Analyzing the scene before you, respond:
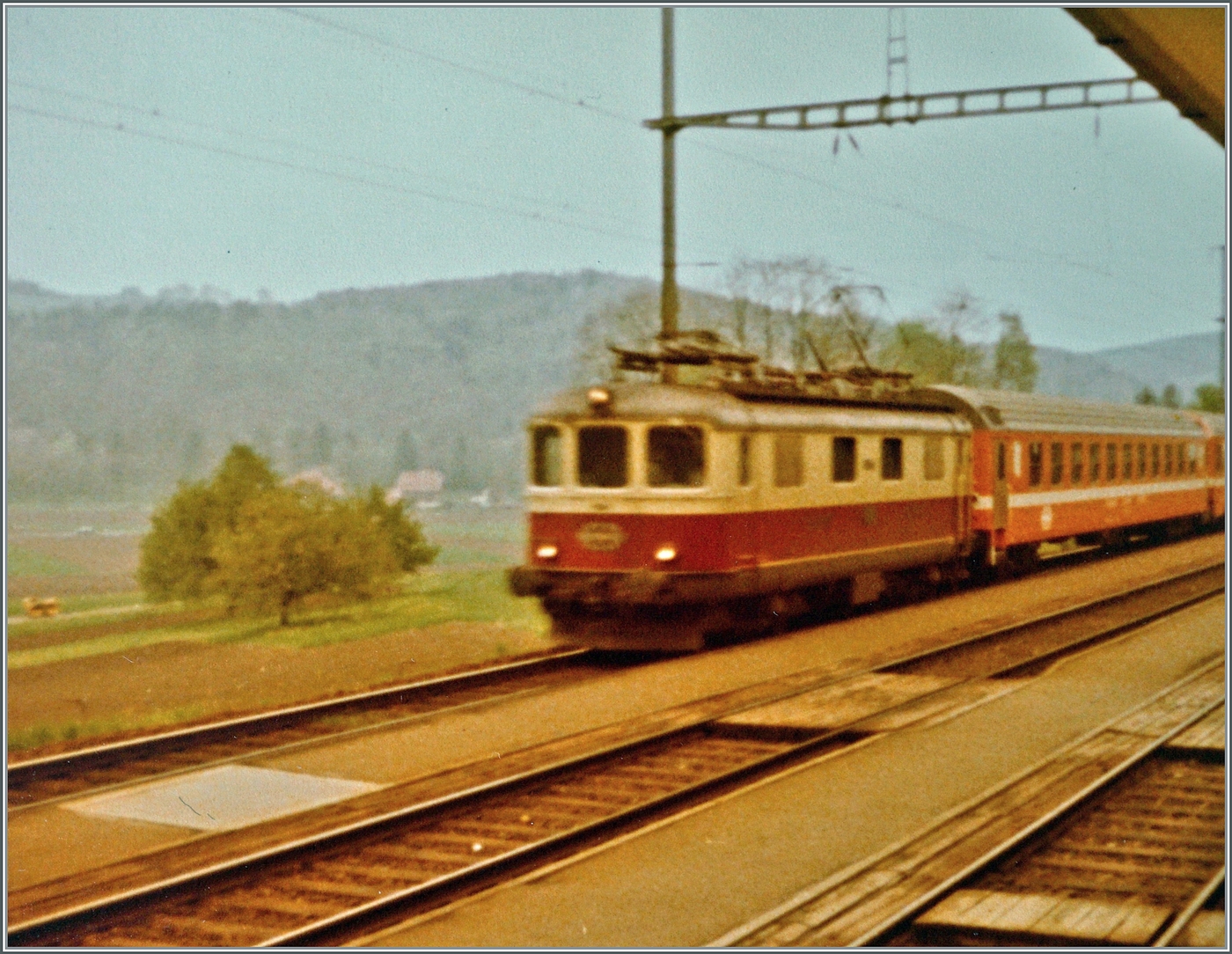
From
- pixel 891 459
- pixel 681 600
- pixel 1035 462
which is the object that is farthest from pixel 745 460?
pixel 1035 462

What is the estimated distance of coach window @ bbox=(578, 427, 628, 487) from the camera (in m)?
14.9

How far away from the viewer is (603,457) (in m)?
15.0

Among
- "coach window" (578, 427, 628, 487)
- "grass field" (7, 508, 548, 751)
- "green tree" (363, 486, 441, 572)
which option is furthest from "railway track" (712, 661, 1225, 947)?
"green tree" (363, 486, 441, 572)

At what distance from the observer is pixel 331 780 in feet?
31.1

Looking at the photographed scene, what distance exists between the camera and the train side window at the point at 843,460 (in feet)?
55.4

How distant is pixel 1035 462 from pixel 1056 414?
1772mm

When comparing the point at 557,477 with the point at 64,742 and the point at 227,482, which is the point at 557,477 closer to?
the point at 64,742

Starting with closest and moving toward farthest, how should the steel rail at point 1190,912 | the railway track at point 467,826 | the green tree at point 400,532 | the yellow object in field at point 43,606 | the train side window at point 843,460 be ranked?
the steel rail at point 1190,912, the railway track at point 467,826, the train side window at point 843,460, the yellow object in field at point 43,606, the green tree at point 400,532

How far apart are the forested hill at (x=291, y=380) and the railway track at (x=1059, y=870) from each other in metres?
5.97

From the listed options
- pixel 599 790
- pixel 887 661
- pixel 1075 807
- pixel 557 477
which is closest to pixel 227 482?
pixel 557 477

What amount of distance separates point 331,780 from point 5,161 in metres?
4.79

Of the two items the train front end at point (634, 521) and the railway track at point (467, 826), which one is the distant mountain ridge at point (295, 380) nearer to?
the train front end at point (634, 521)

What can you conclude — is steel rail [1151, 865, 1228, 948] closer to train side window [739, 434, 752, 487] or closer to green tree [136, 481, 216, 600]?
train side window [739, 434, 752, 487]

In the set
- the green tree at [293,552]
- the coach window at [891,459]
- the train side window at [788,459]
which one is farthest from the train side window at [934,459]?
the green tree at [293,552]
